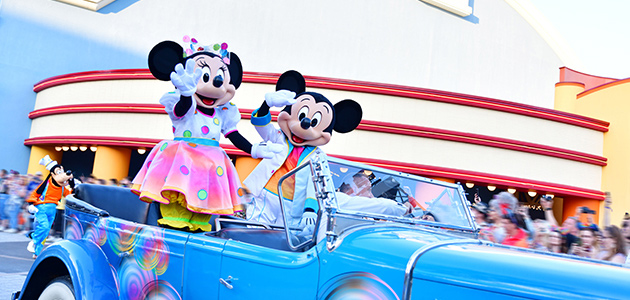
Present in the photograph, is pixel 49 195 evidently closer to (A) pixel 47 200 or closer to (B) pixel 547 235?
(A) pixel 47 200

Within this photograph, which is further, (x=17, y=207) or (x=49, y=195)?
(x=17, y=207)

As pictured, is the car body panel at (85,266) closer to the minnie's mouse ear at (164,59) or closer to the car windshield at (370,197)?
the car windshield at (370,197)

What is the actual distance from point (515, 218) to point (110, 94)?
15105 millimetres

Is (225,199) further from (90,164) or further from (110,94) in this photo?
(90,164)

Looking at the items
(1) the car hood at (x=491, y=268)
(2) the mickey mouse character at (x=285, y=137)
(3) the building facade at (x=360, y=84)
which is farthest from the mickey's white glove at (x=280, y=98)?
(3) the building facade at (x=360, y=84)

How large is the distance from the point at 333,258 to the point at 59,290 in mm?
2039

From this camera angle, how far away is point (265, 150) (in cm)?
436

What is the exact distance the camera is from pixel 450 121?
15.2 m

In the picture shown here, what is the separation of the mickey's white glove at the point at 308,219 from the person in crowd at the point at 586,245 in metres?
3.64

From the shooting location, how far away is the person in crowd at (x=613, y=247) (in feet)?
17.4

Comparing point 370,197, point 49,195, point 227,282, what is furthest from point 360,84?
point 227,282

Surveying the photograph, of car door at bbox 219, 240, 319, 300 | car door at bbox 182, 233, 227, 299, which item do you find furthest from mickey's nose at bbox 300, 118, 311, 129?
car door at bbox 219, 240, 319, 300

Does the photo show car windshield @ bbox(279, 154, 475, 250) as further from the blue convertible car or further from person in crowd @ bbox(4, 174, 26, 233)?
person in crowd @ bbox(4, 174, 26, 233)

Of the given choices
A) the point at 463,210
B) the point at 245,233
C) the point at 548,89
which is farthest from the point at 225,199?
the point at 548,89
